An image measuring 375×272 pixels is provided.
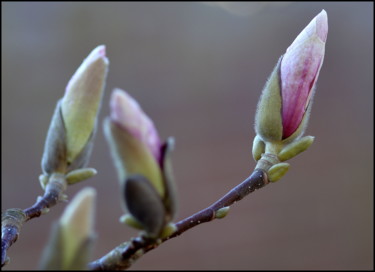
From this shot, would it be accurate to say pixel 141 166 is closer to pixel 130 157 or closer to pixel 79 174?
pixel 130 157

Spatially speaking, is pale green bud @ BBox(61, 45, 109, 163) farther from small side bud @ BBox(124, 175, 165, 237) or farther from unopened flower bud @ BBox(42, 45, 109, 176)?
small side bud @ BBox(124, 175, 165, 237)

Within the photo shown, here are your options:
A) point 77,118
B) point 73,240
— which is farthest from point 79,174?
point 73,240

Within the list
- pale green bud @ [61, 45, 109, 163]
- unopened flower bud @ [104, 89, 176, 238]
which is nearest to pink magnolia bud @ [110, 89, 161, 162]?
unopened flower bud @ [104, 89, 176, 238]

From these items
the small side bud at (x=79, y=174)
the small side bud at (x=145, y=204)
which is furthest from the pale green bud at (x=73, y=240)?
the small side bud at (x=79, y=174)

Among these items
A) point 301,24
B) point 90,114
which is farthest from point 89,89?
point 301,24

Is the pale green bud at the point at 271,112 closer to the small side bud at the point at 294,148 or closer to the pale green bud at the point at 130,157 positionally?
the small side bud at the point at 294,148

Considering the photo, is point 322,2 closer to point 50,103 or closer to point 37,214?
point 50,103
